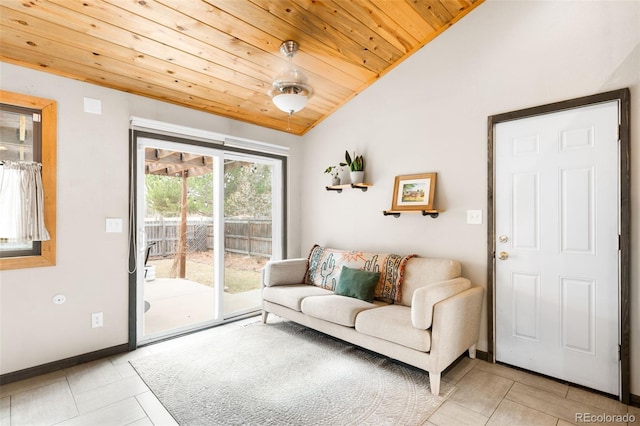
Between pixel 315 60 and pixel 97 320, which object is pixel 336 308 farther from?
pixel 315 60

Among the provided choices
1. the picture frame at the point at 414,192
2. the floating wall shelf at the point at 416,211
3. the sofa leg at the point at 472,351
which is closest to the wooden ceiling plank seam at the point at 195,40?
the picture frame at the point at 414,192

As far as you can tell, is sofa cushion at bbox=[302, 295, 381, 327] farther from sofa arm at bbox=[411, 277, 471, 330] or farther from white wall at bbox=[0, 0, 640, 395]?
white wall at bbox=[0, 0, 640, 395]

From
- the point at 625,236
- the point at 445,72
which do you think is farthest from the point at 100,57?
the point at 625,236

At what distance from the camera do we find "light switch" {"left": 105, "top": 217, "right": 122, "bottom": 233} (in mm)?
2797

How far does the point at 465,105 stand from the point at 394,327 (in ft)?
6.70

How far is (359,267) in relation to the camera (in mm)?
3303

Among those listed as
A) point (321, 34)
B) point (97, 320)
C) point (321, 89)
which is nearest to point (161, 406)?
point (97, 320)

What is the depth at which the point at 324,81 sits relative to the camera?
134 inches

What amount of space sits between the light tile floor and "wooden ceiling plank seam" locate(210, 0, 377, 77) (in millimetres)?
2736

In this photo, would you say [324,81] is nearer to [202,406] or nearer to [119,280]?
[119,280]

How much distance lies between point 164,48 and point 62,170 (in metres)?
1.28

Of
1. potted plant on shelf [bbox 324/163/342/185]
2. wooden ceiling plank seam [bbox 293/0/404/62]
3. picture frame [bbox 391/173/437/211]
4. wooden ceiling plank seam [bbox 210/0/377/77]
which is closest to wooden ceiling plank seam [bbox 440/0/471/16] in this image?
wooden ceiling plank seam [bbox 293/0/404/62]

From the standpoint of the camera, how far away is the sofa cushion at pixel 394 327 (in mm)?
2211

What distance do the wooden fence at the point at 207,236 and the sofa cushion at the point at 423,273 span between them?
1940 millimetres
